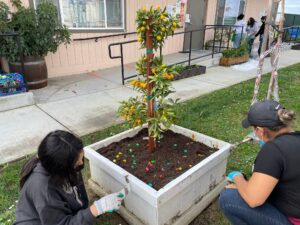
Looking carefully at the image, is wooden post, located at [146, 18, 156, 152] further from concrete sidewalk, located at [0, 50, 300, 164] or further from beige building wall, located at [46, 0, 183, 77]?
beige building wall, located at [46, 0, 183, 77]

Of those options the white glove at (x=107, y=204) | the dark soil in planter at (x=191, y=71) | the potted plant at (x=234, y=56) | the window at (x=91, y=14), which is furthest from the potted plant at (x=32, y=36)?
the potted plant at (x=234, y=56)

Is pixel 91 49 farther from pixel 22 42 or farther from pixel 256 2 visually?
pixel 256 2

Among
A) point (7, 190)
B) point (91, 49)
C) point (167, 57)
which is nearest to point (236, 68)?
point (167, 57)

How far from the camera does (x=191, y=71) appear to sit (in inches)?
260

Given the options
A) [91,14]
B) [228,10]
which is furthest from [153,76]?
[228,10]

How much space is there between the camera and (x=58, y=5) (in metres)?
5.95

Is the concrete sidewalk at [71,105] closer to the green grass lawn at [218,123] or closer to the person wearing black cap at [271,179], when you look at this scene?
the green grass lawn at [218,123]

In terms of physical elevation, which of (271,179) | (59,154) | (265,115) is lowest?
(271,179)

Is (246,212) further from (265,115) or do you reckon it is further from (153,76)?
(153,76)

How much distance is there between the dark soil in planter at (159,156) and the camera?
2.25 metres

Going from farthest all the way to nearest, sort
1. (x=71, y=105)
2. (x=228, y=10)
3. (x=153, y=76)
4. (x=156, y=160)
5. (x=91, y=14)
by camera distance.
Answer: (x=228, y=10) → (x=91, y=14) → (x=71, y=105) → (x=156, y=160) → (x=153, y=76)

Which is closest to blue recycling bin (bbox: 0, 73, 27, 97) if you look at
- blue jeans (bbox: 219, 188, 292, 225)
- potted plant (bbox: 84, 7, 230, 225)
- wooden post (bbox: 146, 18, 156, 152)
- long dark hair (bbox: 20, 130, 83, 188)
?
potted plant (bbox: 84, 7, 230, 225)

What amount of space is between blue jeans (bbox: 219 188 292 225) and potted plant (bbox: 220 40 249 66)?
6507mm

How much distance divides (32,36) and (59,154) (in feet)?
13.4
